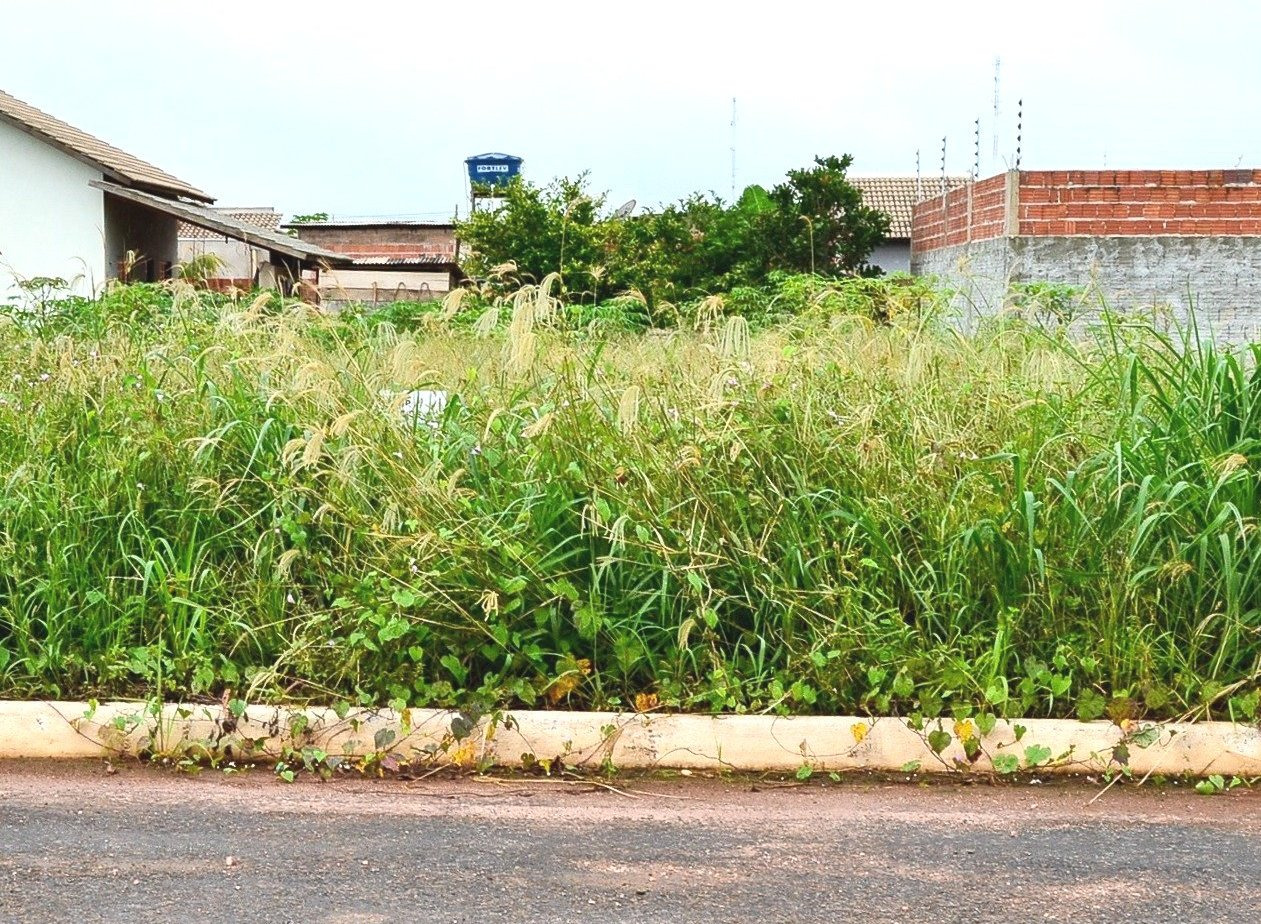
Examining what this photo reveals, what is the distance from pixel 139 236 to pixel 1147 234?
26767 mm

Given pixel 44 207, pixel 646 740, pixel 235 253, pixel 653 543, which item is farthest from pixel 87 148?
pixel 646 740

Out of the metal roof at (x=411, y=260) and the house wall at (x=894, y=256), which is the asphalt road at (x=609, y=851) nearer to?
the metal roof at (x=411, y=260)

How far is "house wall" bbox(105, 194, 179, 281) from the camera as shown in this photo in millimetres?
31797

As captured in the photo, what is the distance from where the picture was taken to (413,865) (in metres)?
3.70

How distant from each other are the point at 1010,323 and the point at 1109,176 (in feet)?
32.4

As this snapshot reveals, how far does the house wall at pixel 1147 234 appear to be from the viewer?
632 inches

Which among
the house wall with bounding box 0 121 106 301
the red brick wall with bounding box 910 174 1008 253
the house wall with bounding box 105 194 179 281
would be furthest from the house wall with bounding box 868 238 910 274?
the house wall with bounding box 0 121 106 301

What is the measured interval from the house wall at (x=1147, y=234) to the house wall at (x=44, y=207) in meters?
21.0

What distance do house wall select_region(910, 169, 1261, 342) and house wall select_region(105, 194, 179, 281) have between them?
21.4 meters

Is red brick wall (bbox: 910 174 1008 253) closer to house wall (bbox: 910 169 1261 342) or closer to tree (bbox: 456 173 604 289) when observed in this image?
house wall (bbox: 910 169 1261 342)

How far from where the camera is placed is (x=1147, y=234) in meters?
16.2

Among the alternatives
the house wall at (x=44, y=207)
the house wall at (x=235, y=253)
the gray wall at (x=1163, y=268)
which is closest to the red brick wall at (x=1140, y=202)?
the gray wall at (x=1163, y=268)

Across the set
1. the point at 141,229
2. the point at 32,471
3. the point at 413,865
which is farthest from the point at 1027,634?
the point at 141,229

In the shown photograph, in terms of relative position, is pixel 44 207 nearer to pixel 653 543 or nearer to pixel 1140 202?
pixel 1140 202
